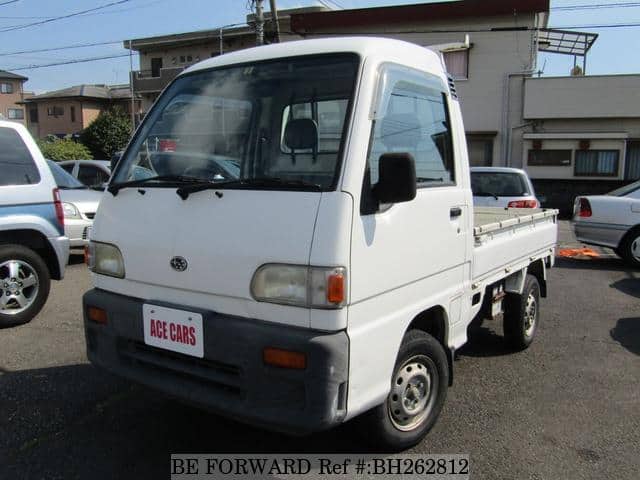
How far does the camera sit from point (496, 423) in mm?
3467

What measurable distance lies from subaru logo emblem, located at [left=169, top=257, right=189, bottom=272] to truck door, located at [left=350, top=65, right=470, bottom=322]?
0.83 metres

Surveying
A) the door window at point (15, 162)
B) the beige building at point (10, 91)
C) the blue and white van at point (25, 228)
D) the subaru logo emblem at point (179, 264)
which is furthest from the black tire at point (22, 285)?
the beige building at point (10, 91)

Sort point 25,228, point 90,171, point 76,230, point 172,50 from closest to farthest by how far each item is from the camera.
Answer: point 25,228, point 76,230, point 90,171, point 172,50

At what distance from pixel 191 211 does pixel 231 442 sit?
1.39m

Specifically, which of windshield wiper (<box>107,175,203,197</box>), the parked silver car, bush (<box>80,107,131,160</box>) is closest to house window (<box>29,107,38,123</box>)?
bush (<box>80,107,131,160</box>)

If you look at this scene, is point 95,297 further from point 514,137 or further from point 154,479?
point 514,137

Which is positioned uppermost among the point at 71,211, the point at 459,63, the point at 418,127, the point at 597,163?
the point at 459,63

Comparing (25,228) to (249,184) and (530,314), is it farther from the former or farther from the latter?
(530,314)

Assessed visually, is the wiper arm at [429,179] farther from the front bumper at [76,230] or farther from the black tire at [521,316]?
the front bumper at [76,230]

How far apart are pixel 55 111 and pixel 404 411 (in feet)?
177

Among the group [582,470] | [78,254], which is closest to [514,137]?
[78,254]

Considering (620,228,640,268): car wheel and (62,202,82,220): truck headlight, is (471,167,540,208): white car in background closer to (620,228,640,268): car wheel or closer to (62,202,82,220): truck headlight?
(620,228,640,268): car wheel

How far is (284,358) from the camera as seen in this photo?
234 cm

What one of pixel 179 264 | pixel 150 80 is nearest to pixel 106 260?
pixel 179 264
